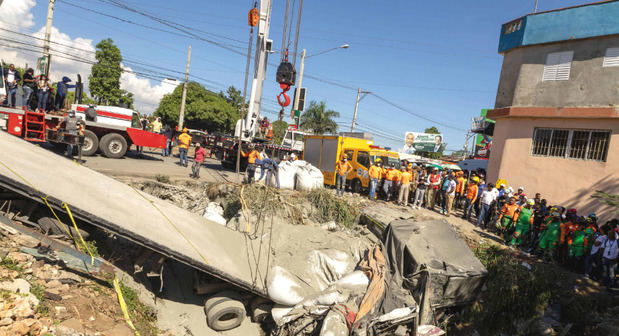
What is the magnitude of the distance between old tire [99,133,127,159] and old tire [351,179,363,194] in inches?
359

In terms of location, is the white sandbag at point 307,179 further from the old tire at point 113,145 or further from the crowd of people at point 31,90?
the crowd of people at point 31,90

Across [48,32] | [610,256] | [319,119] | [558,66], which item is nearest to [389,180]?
[610,256]

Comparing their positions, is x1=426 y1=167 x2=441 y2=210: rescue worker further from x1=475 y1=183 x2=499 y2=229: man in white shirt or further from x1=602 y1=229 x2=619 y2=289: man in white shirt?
x1=602 y1=229 x2=619 y2=289: man in white shirt

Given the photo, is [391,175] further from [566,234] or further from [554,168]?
[554,168]

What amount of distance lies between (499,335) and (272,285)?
14.8 feet

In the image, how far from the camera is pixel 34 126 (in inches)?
431

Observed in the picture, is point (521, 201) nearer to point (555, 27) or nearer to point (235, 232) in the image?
point (555, 27)

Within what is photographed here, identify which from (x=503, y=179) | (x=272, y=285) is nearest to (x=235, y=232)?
(x=272, y=285)

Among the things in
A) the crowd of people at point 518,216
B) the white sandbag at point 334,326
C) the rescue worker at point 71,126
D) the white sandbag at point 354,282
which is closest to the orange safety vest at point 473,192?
the crowd of people at point 518,216

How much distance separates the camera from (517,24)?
41.5ft

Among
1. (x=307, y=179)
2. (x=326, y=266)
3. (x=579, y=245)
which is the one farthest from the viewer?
(x=307, y=179)

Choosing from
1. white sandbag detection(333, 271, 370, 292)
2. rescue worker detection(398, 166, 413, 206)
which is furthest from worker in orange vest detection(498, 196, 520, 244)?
white sandbag detection(333, 271, 370, 292)

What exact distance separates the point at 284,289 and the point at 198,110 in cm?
3620

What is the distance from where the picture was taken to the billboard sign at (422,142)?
124 ft
